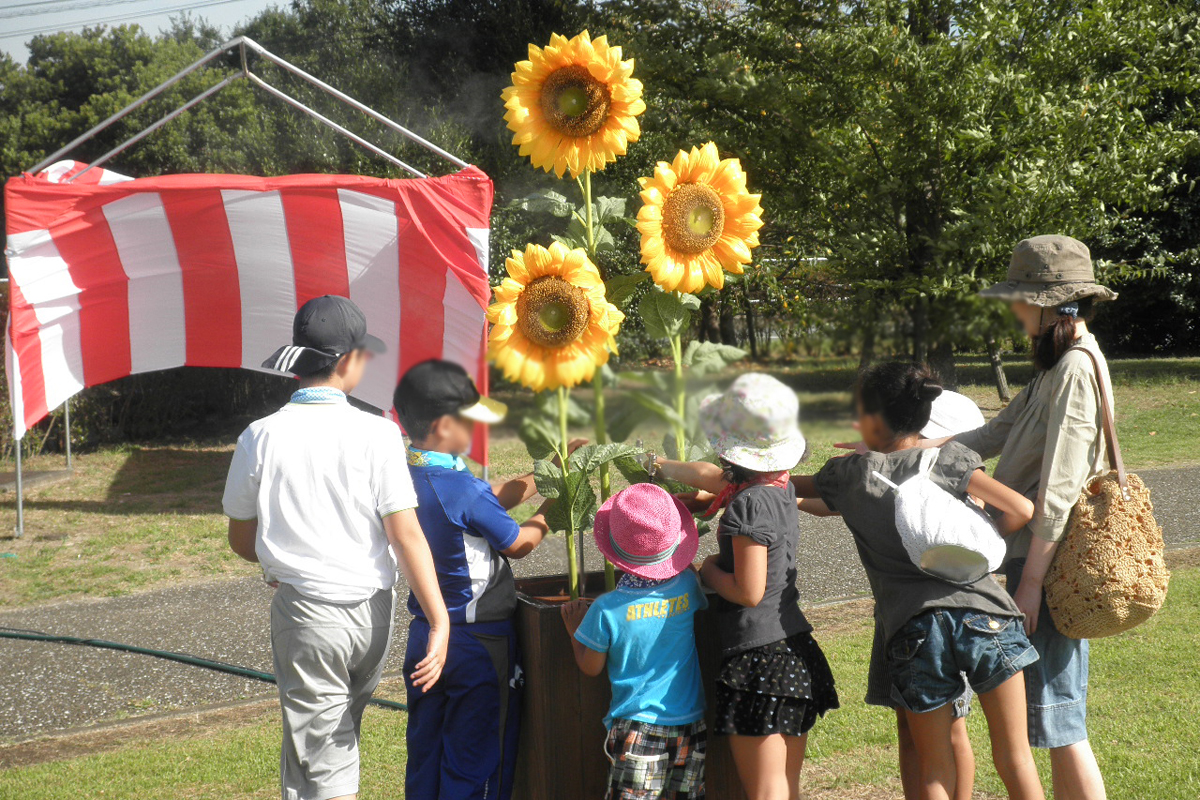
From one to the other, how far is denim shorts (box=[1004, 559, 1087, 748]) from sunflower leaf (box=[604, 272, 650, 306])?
1.25 m

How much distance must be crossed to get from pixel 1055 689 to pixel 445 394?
2.15 meters

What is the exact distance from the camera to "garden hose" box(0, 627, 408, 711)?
452 centimetres

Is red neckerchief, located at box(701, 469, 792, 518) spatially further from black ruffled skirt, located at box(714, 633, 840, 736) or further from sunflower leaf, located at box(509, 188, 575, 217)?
sunflower leaf, located at box(509, 188, 575, 217)

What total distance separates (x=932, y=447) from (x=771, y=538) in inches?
16.1

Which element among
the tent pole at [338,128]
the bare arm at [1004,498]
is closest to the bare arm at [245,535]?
the bare arm at [1004,498]

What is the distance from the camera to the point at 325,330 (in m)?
1.61

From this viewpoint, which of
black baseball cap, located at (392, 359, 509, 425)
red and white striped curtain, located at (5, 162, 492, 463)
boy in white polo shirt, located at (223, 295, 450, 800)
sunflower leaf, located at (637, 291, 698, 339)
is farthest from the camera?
red and white striped curtain, located at (5, 162, 492, 463)

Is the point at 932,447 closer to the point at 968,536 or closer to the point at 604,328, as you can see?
the point at 968,536

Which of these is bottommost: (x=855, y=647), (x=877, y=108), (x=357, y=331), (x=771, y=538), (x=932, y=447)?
(x=855, y=647)

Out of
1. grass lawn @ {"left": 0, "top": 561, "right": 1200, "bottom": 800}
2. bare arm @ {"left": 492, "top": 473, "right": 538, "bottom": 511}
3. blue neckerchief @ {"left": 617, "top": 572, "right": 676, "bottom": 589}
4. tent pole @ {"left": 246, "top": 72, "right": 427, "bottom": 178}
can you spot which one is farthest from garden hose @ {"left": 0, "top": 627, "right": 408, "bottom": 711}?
tent pole @ {"left": 246, "top": 72, "right": 427, "bottom": 178}

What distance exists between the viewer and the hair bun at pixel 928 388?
914 mm

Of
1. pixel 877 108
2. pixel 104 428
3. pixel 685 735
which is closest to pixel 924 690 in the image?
pixel 685 735

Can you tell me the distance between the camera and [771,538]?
2176 millimetres

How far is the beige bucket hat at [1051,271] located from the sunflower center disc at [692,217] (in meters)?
0.54
